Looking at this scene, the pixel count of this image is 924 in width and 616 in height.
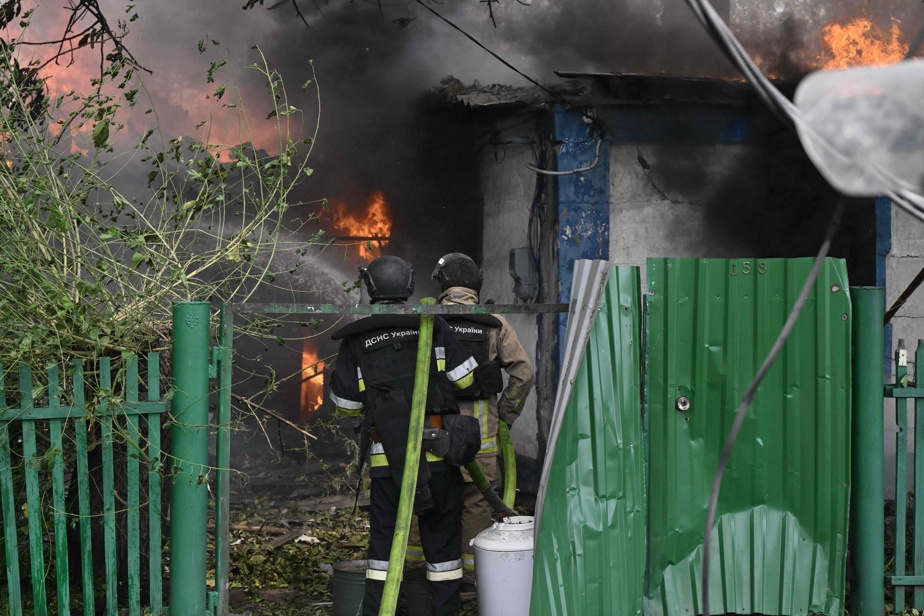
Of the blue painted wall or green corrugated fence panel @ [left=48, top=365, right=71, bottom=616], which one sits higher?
the blue painted wall

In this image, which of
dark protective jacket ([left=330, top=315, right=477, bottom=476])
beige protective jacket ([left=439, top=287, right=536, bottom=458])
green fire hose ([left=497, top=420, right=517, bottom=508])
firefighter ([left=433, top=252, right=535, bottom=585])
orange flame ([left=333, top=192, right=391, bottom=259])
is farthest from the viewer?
orange flame ([left=333, top=192, right=391, bottom=259])

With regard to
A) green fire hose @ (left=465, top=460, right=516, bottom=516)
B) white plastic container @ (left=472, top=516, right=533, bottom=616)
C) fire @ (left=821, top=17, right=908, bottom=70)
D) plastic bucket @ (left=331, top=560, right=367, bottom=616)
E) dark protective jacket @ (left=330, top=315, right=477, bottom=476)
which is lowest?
plastic bucket @ (left=331, top=560, right=367, bottom=616)

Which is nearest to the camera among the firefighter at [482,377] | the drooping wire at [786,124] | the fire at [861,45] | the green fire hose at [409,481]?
the drooping wire at [786,124]

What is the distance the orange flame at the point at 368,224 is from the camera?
32.1ft

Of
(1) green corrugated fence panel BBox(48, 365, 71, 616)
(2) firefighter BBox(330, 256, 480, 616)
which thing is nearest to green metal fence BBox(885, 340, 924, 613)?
(2) firefighter BBox(330, 256, 480, 616)

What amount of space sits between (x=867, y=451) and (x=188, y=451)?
10.2 feet

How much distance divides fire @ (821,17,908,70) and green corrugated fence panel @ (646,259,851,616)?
18.6 feet

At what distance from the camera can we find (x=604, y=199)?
845cm

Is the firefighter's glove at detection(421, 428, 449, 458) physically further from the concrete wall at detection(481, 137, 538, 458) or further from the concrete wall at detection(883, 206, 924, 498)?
the concrete wall at detection(883, 206, 924, 498)

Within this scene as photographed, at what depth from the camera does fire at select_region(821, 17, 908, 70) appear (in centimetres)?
922

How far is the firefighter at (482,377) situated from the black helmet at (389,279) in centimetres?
67

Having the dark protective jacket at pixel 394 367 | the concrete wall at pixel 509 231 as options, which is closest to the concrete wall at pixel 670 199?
the concrete wall at pixel 509 231

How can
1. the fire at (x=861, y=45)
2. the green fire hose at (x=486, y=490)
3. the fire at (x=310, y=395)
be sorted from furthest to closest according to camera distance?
the fire at (x=310, y=395), the fire at (x=861, y=45), the green fire hose at (x=486, y=490)

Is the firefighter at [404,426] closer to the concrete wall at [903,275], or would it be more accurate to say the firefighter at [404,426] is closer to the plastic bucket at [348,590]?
the plastic bucket at [348,590]
